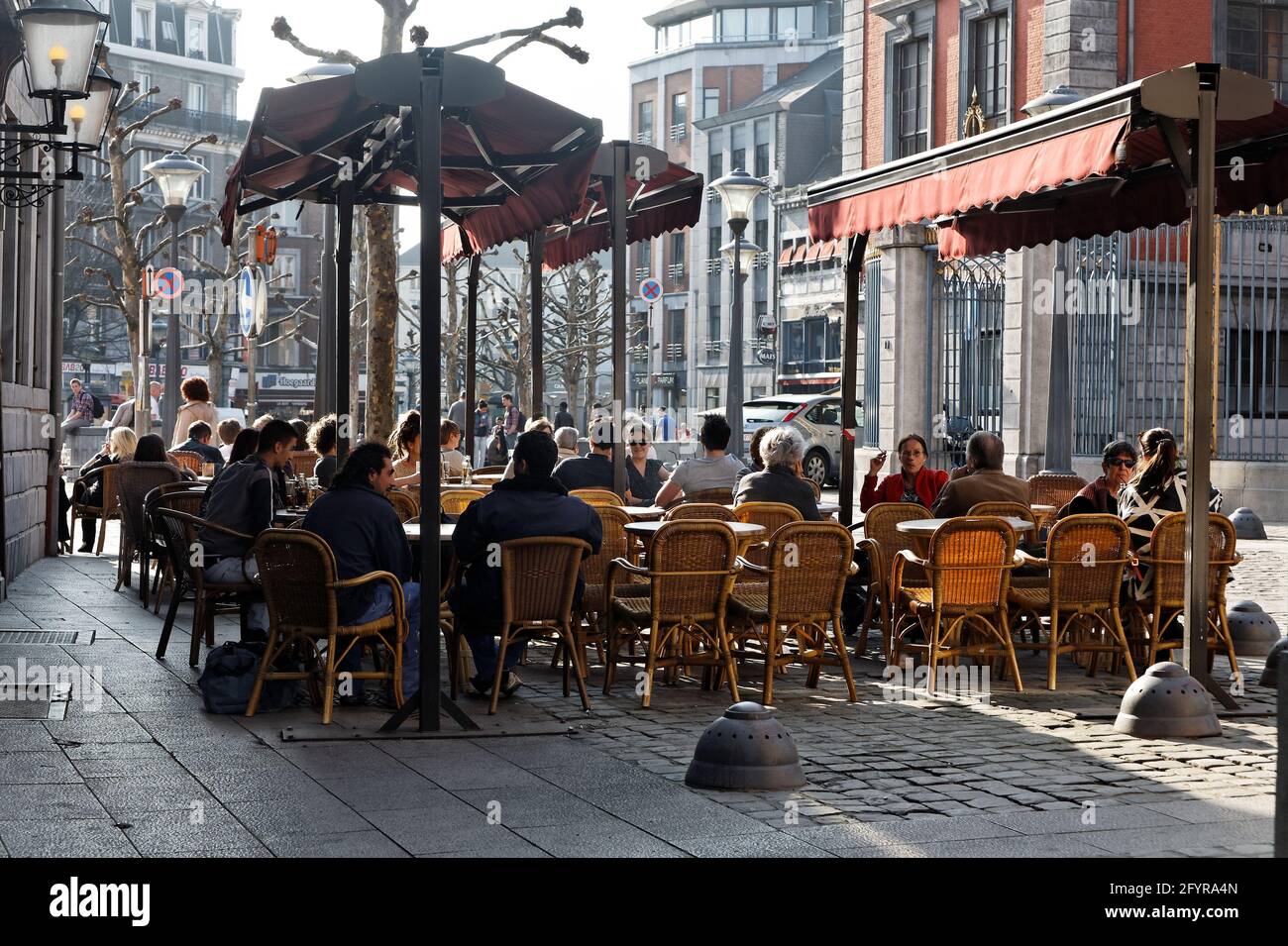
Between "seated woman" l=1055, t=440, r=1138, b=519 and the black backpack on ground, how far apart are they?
15.5ft

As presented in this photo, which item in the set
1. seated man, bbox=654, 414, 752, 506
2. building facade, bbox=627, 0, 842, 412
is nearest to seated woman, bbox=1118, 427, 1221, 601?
seated man, bbox=654, 414, 752, 506

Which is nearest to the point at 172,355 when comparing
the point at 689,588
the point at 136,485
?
the point at 136,485

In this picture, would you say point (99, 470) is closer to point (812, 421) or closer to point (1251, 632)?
point (1251, 632)

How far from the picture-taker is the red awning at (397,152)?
9727mm

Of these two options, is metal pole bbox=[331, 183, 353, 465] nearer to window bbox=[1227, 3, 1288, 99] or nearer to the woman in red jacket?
the woman in red jacket

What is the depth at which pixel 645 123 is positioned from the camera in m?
77.6

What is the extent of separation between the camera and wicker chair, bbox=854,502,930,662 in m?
10.8

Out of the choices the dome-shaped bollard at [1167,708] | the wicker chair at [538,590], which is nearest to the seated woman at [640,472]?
the wicker chair at [538,590]

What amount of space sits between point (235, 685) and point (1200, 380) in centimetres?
519

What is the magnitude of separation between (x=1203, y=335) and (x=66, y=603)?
907 cm

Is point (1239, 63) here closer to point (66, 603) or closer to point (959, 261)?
point (959, 261)
